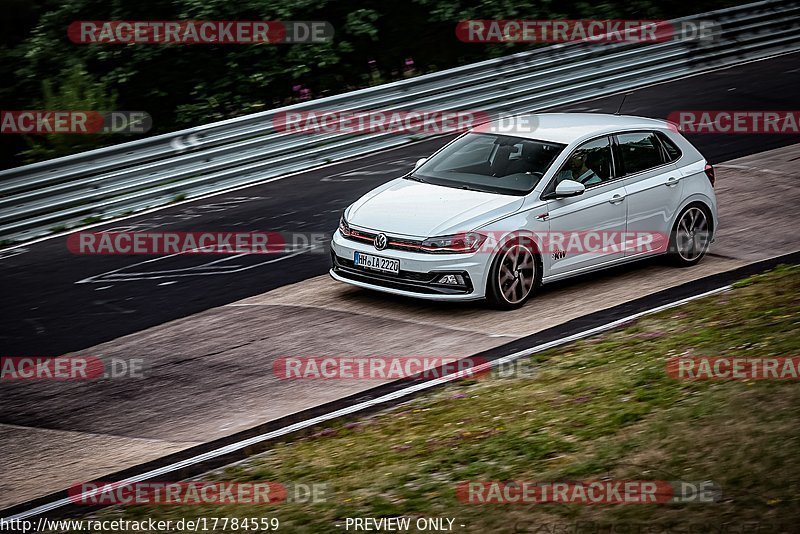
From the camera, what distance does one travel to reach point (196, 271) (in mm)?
12461

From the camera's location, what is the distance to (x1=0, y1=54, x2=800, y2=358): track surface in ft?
35.9

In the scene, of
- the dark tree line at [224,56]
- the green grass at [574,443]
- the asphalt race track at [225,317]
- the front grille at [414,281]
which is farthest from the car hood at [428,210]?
the dark tree line at [224,56]

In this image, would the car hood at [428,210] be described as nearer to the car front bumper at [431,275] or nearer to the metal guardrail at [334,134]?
the car front bumper at [431,275]

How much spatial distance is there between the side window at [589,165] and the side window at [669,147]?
821mm

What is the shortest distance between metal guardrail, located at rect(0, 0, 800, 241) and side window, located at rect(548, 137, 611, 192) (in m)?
6.79

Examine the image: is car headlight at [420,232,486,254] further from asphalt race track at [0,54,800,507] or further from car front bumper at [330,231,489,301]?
asphalt race track at [0,54,800,507]

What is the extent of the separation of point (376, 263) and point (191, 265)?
3.39m

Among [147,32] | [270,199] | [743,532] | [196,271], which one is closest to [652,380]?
[743,532]

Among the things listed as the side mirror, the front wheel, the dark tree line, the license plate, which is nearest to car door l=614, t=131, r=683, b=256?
the side mirror

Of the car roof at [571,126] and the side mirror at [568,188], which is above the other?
the car roof at [571,126]

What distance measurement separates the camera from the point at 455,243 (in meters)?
9.95

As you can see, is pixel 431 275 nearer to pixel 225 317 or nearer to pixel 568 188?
pixel 568 188

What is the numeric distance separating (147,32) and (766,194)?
1193cm

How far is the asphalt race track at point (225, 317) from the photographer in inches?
322
